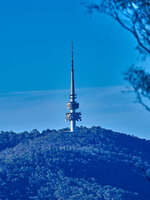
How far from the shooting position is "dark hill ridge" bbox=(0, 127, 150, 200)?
119 meters

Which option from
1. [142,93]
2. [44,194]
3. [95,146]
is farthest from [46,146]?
[142,93]

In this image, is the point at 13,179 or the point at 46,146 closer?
the point at 13,179

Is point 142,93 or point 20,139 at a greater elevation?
point 20,139

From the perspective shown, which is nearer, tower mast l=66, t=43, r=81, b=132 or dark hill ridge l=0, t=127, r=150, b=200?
→ dark hill ridge l=0, t=127, r=150, b=200

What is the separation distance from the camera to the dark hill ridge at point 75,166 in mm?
118625

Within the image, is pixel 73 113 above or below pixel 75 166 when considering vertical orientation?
above

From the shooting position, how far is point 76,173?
126312 millimetres

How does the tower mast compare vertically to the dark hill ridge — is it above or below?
above

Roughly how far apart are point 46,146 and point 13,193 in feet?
65.0

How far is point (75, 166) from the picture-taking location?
129375mm

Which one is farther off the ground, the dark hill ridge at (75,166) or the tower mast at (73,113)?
the tower mast at (73,113)

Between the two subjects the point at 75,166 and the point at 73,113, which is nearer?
the point at 75,166

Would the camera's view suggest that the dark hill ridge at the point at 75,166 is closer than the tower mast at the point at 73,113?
Yes

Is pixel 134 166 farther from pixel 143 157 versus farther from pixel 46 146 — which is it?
pixel 46 146
